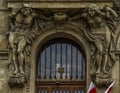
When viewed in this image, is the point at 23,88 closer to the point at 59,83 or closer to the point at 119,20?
the point at 59,83

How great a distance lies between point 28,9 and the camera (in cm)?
2581

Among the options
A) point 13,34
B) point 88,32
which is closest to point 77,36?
point 88,32

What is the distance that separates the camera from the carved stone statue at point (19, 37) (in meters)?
25.8

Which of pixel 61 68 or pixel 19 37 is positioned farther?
pixel 61 68

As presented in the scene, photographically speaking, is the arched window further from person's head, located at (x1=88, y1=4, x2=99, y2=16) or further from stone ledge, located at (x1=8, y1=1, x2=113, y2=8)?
person's head, located at (x1=88, y1=4, x2=99, y2=16)

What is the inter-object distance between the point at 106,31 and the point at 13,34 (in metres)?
3.09

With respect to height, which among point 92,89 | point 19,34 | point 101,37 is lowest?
point 92,89

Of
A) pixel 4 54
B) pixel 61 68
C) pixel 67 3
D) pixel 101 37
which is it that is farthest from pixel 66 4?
pixel 4 54

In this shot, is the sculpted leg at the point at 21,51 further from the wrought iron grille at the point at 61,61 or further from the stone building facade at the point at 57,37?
the wrought iron grille at the point at 61,61

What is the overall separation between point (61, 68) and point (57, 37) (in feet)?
3.50

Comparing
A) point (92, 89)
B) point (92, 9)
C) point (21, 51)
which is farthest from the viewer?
point (21, 51)

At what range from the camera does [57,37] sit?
87.7 ft

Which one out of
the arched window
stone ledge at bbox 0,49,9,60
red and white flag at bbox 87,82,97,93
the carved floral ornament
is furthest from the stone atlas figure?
red and white flag at bbox 87,82,97,93

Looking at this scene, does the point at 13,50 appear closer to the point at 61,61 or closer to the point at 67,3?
the point at 61,61
